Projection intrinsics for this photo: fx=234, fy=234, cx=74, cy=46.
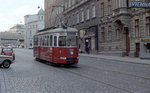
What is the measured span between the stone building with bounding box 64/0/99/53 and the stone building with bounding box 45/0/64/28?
7.93 m

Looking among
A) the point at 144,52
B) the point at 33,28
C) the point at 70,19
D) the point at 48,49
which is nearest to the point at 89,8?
the point at 70,19

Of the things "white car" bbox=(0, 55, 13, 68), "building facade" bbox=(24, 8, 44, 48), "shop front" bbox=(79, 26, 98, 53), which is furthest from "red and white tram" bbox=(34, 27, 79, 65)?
"building facade" bbox=(24, 8, 44, 48)

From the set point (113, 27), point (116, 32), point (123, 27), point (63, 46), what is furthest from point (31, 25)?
point (63, 46)

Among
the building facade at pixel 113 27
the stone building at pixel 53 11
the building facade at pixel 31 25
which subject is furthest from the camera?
the building facade at pixel 31 25

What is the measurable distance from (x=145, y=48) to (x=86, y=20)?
2022cm

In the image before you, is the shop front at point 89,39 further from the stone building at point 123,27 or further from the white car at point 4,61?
the white car at point 4,61

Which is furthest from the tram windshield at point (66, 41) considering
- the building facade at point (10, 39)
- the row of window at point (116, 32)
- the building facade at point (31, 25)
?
the building facade at point (10, 39)

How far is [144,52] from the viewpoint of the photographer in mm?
26766

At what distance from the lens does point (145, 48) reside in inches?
1059

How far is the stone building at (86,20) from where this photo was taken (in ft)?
135

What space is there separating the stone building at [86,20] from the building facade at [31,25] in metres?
59.0

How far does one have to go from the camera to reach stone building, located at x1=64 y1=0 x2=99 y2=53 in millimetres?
41213

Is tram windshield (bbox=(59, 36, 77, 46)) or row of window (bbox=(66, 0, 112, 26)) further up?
row of window (bbox=(66, 0, 112, 26))

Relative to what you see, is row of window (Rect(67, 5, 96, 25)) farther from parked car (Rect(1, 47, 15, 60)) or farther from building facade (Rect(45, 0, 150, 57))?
parked car (Rect(1, 47, 15, 60))
